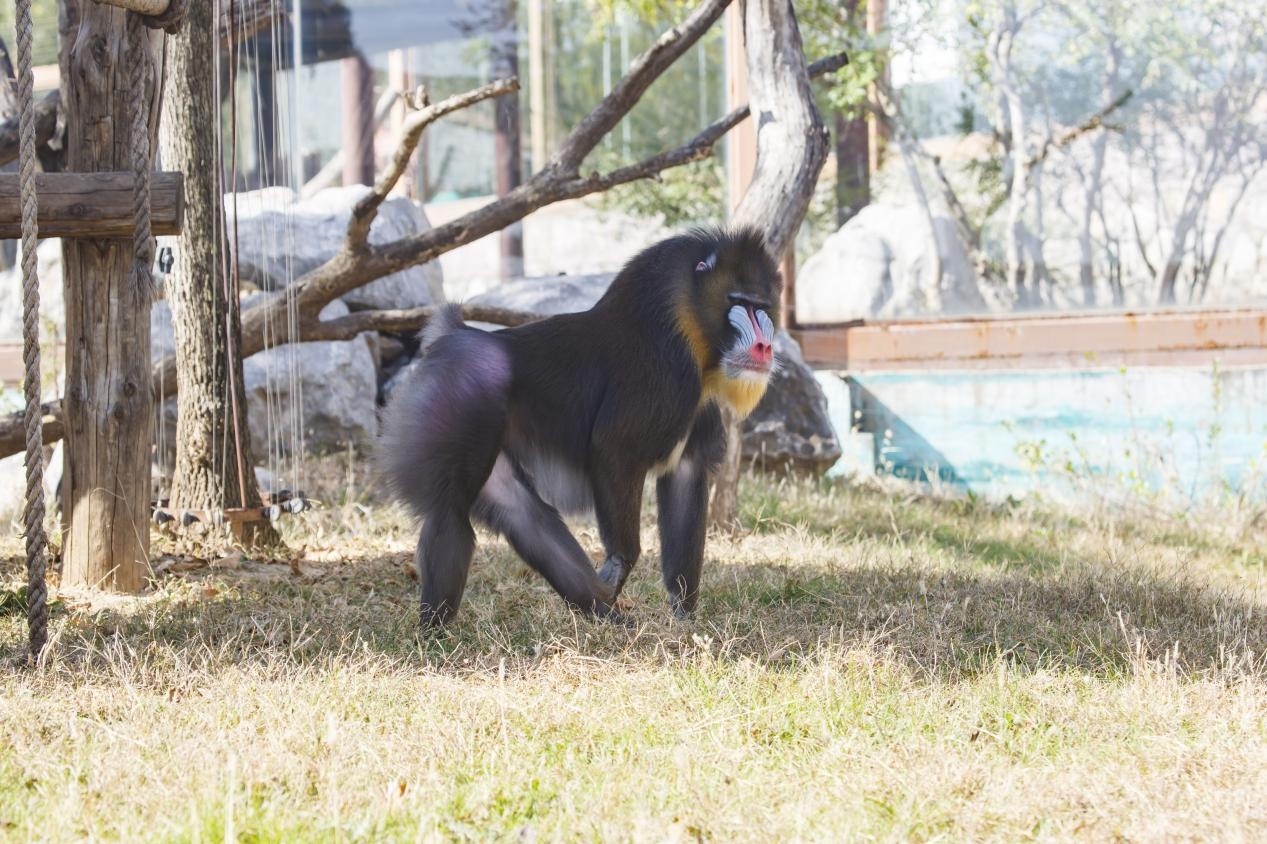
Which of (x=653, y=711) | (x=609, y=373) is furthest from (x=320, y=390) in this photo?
(x=653, y=711)

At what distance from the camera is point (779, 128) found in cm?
639

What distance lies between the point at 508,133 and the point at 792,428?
3.50 metres

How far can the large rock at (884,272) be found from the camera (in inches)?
410

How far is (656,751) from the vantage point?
10.3 ft

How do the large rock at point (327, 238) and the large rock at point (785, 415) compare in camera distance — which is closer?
the large rock at point (327, 238)

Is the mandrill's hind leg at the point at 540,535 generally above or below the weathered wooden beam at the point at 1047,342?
below

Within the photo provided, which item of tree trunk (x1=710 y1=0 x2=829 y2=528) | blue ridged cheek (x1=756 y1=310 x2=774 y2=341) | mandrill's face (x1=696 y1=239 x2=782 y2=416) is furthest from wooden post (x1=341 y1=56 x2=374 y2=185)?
blue ridged cheek (x1=756 y1=310 x2=774 y2=341)

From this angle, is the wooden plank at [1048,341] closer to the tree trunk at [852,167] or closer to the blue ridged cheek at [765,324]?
the tree trunk at [852,167]

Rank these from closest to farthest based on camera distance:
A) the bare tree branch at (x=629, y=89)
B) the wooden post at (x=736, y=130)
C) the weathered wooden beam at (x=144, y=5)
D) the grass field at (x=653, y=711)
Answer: the grass field at (x=653, y=711), the weathered wooden beam at (x=144, y=5), the bare tree branch at (x=629, y=89), the wooden post at (x=736, y=130)

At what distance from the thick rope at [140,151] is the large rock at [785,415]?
14.1ft

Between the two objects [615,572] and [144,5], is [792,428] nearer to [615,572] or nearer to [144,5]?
[615,572]

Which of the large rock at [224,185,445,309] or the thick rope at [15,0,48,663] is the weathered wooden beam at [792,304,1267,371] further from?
the thick rope at [15,0,48,663]

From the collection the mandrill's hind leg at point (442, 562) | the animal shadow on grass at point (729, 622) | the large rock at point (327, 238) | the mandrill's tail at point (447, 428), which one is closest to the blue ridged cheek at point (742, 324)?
the mandrill's tail at point (447, 428)

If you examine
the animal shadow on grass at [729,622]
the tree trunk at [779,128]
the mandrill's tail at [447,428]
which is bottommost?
the animal shadow on grass at [729,622]
